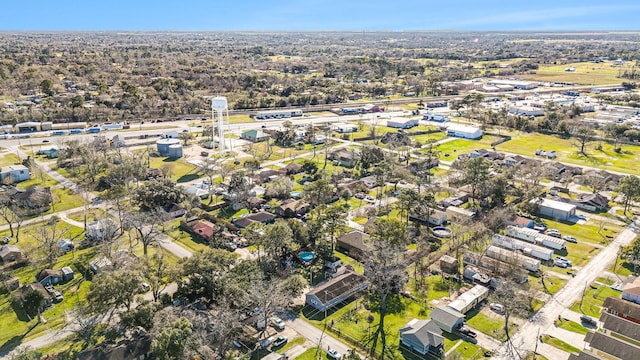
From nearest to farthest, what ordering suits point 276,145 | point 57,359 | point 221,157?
point 57,359, point 221,157, point 276,145

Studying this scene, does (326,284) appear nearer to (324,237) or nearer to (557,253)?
(324,237)

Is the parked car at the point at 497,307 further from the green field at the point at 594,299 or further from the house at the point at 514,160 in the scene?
the house at the point at 514,160

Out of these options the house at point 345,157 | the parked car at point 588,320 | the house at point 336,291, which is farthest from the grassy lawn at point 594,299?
the house at point 345,157

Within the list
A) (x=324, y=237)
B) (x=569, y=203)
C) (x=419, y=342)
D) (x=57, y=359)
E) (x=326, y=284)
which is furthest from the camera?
(x=569, y=203)

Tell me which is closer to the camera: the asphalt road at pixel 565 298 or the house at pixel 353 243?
the asphalt road at pixel 565 298

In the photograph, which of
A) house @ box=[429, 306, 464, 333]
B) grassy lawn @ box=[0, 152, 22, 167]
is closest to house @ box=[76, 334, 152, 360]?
house @ box=[429, 306, 464, 333]

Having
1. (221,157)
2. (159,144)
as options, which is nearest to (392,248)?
(221,157)
